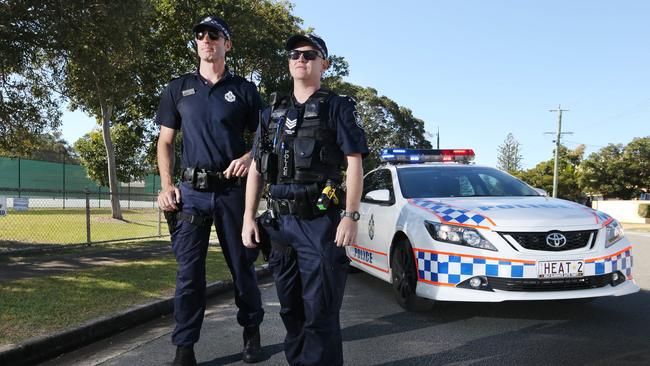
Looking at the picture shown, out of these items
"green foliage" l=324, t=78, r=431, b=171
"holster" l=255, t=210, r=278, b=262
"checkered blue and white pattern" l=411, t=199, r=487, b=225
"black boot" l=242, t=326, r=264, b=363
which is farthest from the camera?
"green foliage" l=324, t=78, r=431, b=171

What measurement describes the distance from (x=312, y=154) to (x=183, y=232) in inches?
43.5

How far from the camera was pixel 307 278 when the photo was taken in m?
2.64

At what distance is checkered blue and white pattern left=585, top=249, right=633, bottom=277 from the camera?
398 centimetres

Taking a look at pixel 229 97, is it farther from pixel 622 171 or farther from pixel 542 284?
pixel 622 171

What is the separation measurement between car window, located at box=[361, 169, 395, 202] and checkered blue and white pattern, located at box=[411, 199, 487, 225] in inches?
28.5

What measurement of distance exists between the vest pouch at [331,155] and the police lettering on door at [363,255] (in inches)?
122

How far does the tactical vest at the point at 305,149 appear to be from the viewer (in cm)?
267

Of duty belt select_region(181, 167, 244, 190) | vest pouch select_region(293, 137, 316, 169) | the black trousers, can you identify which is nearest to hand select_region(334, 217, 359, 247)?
vest pouch select_region(293, 137, 316, 169)

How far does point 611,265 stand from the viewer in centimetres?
411

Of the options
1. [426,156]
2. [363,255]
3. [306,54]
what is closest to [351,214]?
[306,54]

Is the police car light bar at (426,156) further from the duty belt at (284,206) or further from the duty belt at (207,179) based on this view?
the duty belt at (284,206)

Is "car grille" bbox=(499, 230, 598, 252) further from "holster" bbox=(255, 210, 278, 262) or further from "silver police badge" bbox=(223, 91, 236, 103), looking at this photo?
"silver police badge" bbox=(223, 91, 236, 103)

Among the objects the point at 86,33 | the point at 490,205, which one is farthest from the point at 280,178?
the point at 86,33

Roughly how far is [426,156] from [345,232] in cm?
430
